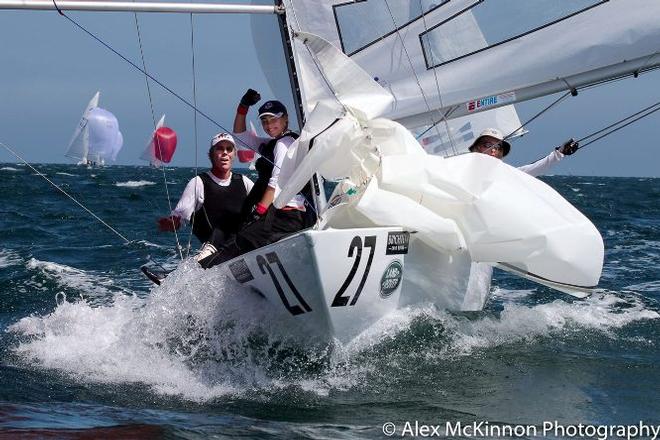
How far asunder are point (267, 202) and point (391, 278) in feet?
3.84

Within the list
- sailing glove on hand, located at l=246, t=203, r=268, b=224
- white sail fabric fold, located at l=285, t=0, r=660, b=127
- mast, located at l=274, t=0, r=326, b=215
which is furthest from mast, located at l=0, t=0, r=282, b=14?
sailing glove on hand, located at l=246, t=203, r=268, b=224

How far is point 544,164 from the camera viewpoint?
6.37 meters

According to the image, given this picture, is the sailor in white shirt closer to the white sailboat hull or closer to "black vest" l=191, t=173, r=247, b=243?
the white sailboat hull

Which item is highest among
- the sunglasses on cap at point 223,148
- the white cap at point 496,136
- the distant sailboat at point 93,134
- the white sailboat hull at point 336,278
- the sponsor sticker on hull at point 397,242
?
the distant sailboat at point 93,134

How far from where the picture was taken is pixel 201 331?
518 centimetres

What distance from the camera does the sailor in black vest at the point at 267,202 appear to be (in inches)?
212

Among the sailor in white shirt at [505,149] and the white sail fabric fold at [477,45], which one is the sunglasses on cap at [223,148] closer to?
the white sail fabric fold at [477,45]

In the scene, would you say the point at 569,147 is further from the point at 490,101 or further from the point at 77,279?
the point at 77,279

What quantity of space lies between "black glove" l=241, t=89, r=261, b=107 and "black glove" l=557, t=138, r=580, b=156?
1.93 meters

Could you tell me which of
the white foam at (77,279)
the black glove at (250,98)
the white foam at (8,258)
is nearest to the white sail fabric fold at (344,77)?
the black glove at (250,98)

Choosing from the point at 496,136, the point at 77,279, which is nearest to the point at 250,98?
the point at 496,136

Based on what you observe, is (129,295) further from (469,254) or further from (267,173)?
(469,254)

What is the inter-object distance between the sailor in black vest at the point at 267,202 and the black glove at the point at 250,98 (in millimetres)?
225

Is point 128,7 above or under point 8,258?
above
